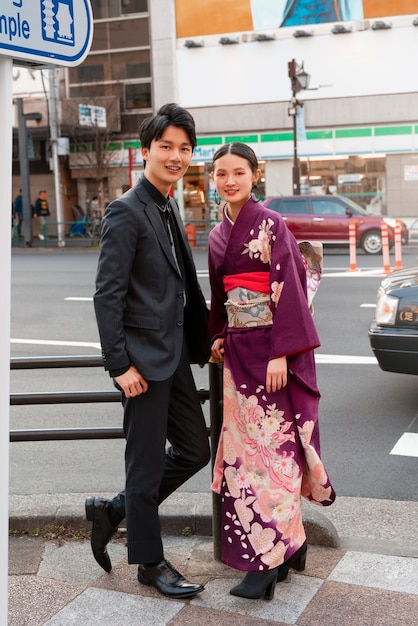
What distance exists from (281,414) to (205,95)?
30.1m

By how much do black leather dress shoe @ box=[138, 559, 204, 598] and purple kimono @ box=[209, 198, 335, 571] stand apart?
0.19 metres

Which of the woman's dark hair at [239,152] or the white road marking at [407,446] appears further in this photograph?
the white road marking at [407,446]

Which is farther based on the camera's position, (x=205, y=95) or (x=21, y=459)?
(x=205, y=95)

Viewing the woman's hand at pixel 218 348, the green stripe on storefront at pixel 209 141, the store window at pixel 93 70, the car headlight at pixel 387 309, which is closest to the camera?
the woman's hand at pixel 218 348

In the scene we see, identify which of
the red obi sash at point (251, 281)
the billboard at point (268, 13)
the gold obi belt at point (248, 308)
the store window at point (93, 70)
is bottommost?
the gold obi belt at point (248, 308)

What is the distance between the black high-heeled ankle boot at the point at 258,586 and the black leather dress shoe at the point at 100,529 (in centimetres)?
58

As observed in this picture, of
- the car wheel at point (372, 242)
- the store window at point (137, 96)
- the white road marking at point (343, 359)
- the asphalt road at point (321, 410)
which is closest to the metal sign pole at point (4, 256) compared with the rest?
the asphalt road at point (321, 410)

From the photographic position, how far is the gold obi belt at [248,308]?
3314mm

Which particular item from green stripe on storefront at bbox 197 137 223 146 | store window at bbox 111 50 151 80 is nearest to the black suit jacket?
green stripe on storefront at bbox 197 137 223 146

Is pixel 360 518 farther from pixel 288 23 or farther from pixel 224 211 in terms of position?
pixel 288 23

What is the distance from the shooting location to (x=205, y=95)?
3203 centimetres

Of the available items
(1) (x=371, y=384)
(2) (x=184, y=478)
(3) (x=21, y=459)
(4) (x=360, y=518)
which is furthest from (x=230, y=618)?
(1) (x=371, y=384)

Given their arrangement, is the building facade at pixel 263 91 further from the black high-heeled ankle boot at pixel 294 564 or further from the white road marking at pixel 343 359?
the black high-heeled ankle boot at pixel 294 564

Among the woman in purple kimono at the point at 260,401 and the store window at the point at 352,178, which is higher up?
the store window at the point at 352,178
